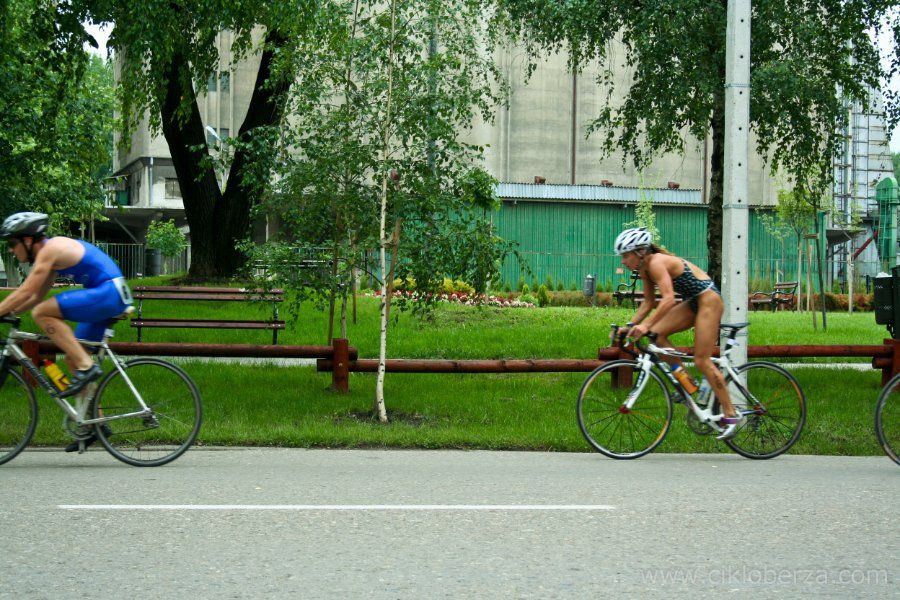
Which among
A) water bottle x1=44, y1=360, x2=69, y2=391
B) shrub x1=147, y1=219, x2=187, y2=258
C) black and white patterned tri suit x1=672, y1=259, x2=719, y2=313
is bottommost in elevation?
water bottle x1=44, y1=360, x2=69, y2=391

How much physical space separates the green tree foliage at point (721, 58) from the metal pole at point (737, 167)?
350 cm

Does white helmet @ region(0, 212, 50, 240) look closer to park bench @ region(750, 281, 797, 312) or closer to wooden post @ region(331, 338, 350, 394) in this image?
wooden post @ region(331, 338, 350, 394)

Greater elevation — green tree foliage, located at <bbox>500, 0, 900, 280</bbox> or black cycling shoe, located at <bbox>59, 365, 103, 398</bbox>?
green tree foliage, located at <bbox>500, 0, 900, 280</bbox>

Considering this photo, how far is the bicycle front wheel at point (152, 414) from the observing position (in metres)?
8.06

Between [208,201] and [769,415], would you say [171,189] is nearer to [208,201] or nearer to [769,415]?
[208,201]

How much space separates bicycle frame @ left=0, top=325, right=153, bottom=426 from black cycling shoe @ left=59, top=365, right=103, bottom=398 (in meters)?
0.05

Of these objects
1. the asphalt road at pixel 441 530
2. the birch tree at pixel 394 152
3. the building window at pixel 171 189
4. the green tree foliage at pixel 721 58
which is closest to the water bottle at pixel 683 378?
the asphalt road at pixel 441 530

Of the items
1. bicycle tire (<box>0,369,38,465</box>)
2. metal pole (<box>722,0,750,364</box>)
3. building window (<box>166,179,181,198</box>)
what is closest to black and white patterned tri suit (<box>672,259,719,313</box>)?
metal pole (<box>722,0,750,364</box>)

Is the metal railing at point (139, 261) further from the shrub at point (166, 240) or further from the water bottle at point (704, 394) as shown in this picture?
the water bottle at point (704, 394)

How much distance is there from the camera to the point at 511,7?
1534 cm

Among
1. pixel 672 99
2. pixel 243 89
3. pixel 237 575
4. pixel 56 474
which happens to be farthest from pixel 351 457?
pixel 243 89

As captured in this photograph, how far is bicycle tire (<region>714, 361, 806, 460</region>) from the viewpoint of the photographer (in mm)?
9031

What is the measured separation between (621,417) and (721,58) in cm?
734

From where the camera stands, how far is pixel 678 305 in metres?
8.79
